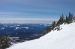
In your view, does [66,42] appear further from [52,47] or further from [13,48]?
[13,48]

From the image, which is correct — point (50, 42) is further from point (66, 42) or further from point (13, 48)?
point (13, 48)

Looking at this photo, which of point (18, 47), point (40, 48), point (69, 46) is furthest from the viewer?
point (18, 47)

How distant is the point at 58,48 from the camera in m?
18.2

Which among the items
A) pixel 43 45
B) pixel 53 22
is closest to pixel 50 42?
pixel 43 45

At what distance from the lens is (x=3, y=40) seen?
936 inches

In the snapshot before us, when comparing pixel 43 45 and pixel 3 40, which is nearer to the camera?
pixel 43 45

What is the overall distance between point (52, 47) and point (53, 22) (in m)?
16.2

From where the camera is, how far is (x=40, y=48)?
19.2 metres

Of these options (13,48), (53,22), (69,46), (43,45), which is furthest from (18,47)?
(53,22)

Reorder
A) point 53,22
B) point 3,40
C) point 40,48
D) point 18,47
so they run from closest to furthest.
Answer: point 40,48
point 18,47
point 3,40
point 53,22

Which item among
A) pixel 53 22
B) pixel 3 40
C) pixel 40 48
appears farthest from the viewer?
pixel 53 22

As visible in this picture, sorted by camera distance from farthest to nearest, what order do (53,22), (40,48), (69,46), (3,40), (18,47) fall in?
(53,22) → (3,40) → (18,47) → (40,48) → (69,46)

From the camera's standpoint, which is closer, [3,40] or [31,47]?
[31,47]

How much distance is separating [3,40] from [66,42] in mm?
7536
